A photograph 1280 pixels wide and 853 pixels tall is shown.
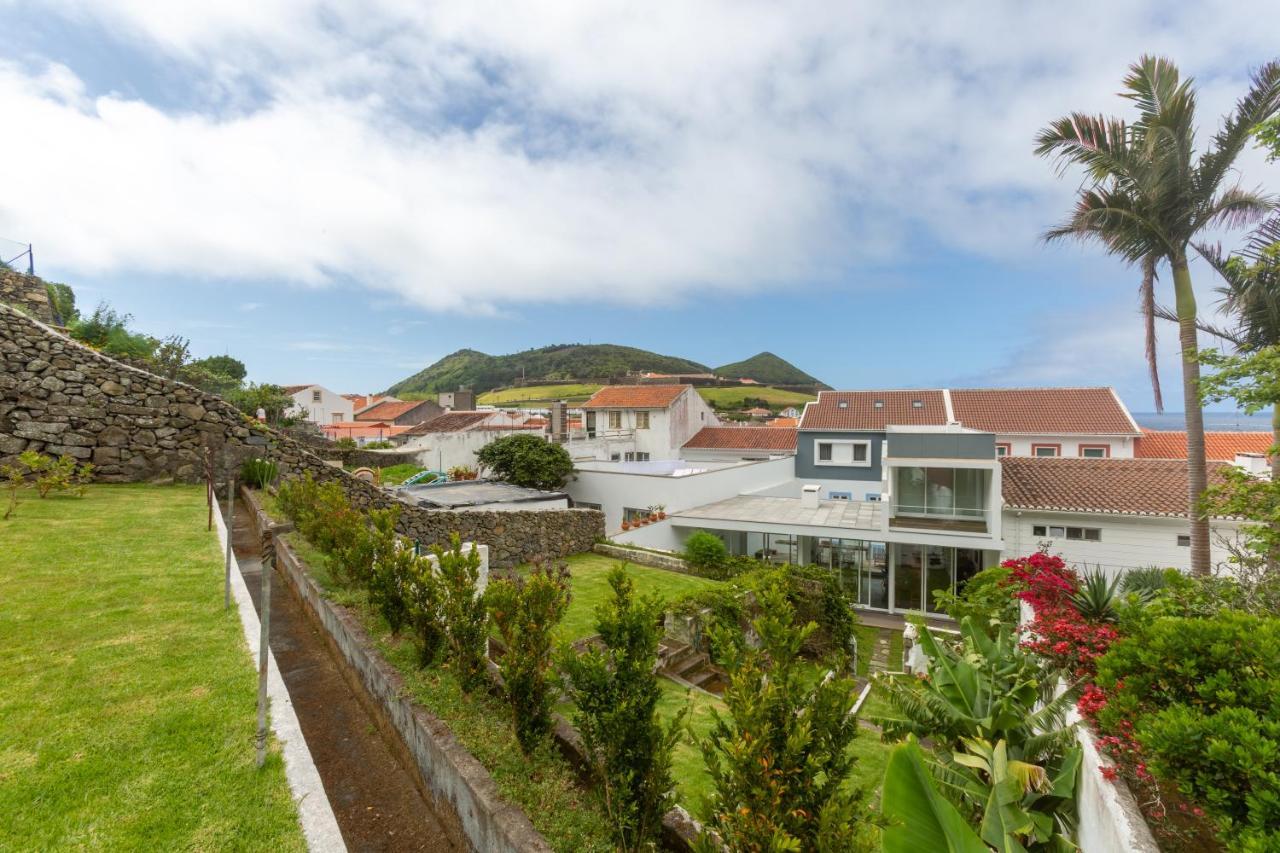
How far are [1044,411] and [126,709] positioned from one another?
116 ft

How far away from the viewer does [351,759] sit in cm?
361

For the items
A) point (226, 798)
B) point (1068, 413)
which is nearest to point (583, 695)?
point (226, 798)

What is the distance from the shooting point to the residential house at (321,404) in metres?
45.8

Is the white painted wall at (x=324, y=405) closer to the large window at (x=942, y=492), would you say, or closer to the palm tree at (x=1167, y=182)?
the large window at (x=942, y=492)

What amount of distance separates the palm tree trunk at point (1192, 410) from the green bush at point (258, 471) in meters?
19.0

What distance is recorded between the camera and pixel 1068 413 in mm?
27156

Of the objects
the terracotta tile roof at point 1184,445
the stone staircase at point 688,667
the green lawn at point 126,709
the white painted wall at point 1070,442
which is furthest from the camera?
the white painted wall at point 1070,442

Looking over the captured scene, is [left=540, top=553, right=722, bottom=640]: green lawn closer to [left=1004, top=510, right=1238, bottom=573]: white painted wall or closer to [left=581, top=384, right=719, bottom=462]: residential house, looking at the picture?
[left=1004, top=510, right=1238, bottom=573]: white painted wall

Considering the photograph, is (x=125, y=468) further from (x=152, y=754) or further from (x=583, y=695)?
(x=583, y=695)

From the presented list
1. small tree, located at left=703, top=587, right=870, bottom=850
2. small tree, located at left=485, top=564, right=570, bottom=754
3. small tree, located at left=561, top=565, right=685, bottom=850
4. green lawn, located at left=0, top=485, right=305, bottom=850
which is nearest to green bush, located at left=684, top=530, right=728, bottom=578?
green lawn, located at left=0, top=485, right=305, bottom=850

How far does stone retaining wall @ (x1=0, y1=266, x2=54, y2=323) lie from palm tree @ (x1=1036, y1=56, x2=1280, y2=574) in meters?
26.6

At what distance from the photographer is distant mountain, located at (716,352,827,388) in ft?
310

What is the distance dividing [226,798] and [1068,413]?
115 feet

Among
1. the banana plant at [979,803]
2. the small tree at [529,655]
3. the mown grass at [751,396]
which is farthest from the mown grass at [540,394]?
the banana plant at [979,803]
